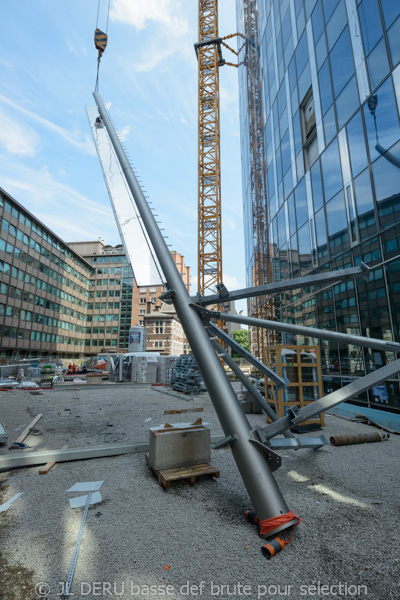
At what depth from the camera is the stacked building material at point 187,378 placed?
19828mm

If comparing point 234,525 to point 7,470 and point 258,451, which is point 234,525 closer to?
point 258,451

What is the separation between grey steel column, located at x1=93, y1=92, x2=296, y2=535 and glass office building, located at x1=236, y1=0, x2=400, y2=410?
28.9 feet

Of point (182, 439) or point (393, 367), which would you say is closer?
point (393, 367)

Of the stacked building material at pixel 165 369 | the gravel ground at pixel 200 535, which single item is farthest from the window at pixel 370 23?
the stacked building material at pixel 165 369

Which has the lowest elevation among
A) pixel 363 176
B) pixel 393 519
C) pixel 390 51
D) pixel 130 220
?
pixel 393 519

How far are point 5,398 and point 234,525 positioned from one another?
16.0 metres

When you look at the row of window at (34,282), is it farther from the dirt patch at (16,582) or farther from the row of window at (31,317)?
the dirt patch at (16,582)

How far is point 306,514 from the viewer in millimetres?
4340

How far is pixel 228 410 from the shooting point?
4.43m

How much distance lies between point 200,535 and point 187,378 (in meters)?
16.5

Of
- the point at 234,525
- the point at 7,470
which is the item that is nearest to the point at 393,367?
the point at 234,525

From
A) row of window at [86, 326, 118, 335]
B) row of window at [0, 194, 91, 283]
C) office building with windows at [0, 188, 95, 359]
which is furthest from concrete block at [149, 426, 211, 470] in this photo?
row of window at [86, 326, 118, 335]

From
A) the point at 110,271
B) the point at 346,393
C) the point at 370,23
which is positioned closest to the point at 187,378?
the point at 346,393

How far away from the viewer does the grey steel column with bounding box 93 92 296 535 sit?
12.5 ft
